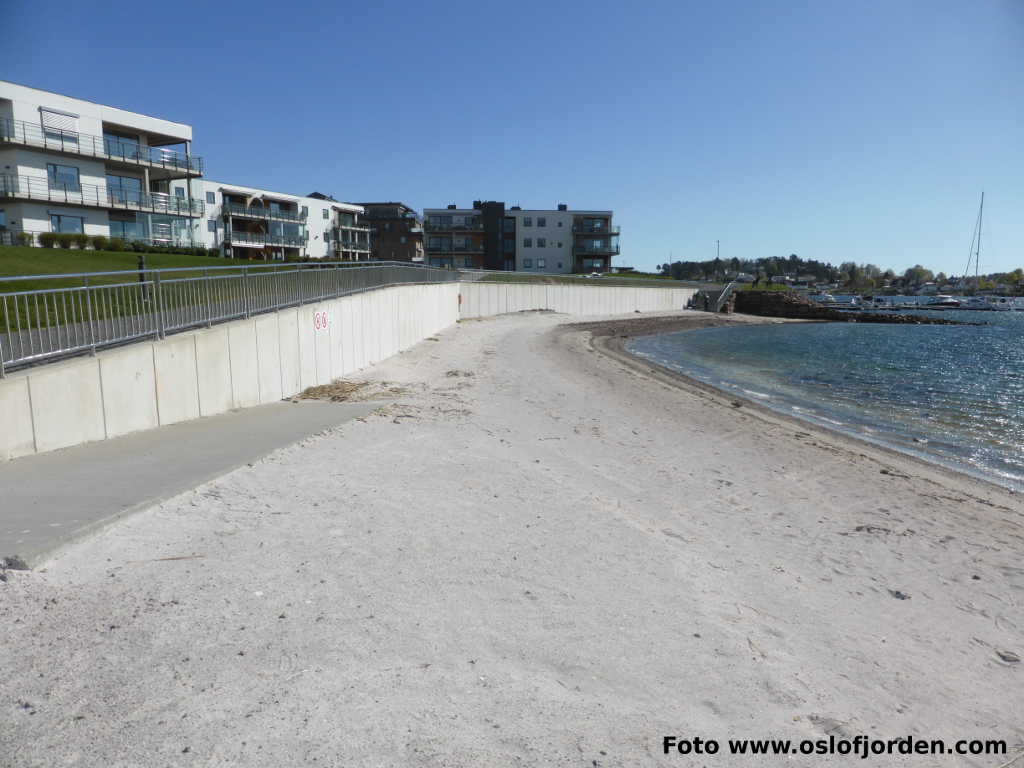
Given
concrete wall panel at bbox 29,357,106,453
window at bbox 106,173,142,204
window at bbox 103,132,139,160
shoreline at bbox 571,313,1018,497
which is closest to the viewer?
concrete wall panel at bbox 29,357,106,453

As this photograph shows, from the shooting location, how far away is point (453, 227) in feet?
296

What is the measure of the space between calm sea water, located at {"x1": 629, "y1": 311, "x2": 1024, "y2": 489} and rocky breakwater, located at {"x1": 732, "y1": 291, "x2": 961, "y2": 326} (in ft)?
109

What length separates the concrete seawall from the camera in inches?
314

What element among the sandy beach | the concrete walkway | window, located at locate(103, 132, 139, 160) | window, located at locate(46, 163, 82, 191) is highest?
window, located at locate(103, 132, 139, 160)

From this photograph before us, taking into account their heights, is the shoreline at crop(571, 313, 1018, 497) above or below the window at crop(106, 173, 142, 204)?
below

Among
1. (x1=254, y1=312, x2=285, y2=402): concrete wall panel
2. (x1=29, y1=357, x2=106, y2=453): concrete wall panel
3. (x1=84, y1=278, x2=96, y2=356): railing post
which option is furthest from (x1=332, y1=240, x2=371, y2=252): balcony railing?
(x1=29, y1=357, x2=106, y2=453): concrete wall panel

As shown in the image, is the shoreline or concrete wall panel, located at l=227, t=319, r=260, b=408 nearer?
concrete wall panel, located at l=227, t=319, r=260, b=408

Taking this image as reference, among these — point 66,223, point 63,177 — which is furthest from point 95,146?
point 66,223

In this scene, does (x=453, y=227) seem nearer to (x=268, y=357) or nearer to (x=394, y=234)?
(x=394, y=234)

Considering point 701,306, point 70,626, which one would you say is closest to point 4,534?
point 70,626

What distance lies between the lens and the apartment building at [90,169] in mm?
34781

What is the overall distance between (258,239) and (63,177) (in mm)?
28106

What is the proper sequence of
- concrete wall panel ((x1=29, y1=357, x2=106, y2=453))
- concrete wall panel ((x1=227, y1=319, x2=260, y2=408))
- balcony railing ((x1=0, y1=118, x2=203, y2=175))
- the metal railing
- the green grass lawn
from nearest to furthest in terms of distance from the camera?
concrete wall panel ((x1=29, y1=357, x2=106, y2=453)) < the metal railing < concrete wall panel ((x1=227, y1=319, x2=260, y2=408)) < the green grass lawn < balcony railing ((x1=0, y1=118, x2=203, y2=175))

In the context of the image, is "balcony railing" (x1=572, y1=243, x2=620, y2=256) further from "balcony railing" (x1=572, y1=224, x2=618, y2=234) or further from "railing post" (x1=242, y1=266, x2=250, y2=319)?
"railing post" (x1=242, y1=266, x2=250, y2=319)
